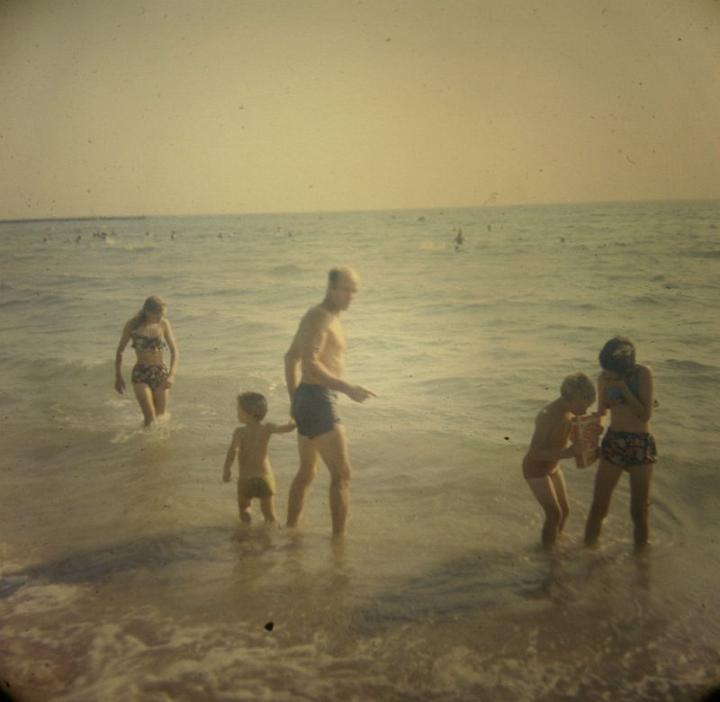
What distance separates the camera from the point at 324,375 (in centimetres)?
391

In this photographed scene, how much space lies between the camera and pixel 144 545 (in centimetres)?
435

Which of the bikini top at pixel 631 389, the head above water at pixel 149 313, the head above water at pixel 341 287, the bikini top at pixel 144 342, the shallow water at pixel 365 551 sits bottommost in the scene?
the shallow water at pixel 365 551

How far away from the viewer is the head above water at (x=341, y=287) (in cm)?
396

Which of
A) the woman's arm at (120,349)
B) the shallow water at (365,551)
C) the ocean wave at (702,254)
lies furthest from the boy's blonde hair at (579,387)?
the ocean wave at (702,254)

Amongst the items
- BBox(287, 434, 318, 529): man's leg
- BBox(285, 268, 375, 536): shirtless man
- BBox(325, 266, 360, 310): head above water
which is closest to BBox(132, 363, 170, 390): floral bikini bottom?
BBox(287, 434, 318, 529): man's leg

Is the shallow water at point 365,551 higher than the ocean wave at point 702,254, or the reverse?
the ocean wave at point 702,254

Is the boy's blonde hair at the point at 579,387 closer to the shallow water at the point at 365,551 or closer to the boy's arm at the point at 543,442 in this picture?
the boy's arm at the point at 543,442

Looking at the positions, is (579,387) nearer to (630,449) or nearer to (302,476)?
(630,449)

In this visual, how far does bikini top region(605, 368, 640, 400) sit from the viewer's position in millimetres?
3971

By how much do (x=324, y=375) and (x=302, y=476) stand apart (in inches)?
35.1

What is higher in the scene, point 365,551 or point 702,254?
point 702,254

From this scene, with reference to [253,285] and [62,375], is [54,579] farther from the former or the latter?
[253,285]

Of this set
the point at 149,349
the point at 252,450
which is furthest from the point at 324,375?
the point at 149,349

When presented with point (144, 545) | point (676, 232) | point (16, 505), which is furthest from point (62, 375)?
point (676, 232)
